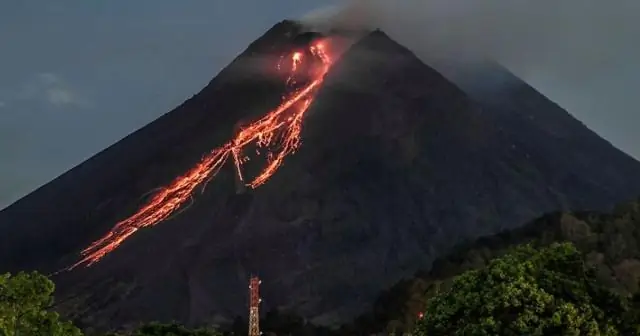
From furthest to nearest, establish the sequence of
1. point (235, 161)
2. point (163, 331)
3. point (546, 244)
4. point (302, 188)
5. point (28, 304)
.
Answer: point (235, 161) → point (302, 188) → point (546, 244) → point (163, 331) → point (28, 304)

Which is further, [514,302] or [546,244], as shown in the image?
[546,244]

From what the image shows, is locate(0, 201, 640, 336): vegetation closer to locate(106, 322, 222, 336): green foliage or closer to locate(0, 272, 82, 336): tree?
locate(0, 272, 82, 336): tree

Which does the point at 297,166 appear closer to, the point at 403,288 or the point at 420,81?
the point at 420,81

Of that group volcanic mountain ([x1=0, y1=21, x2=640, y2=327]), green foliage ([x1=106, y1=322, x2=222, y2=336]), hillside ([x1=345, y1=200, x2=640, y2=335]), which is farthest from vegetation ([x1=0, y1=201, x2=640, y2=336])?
volcanic mountain ([x1=0, y1=21, x2=640, y2=327])

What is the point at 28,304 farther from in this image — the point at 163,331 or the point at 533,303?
→ the point at 163,331

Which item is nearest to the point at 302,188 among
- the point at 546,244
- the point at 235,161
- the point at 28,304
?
the point at 235,161

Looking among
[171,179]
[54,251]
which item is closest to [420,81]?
[171,179]
